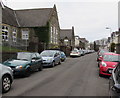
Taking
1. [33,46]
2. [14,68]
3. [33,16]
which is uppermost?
[33,16]

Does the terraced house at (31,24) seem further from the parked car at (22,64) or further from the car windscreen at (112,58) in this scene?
the car windscreen at (112,58)

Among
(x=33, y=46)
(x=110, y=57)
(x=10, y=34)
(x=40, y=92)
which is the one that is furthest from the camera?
(x=10, y=34)

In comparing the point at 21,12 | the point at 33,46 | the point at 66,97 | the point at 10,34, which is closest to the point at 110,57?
the point at 66,97

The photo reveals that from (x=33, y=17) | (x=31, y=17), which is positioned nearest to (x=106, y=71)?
(x=33, y=17)

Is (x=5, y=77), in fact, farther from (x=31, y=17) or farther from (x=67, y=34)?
(x=67, y=34)

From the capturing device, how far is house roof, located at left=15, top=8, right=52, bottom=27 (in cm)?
3374

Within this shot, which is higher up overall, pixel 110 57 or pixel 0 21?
pixel 0 21

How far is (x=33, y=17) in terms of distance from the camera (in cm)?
3562

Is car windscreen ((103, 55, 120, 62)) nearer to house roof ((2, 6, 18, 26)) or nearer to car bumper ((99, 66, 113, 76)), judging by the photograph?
car bumper ((99, 66, 113, 76))

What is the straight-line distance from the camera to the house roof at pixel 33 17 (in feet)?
111

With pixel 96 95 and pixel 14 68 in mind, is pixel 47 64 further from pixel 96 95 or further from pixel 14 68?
pixel 96 95

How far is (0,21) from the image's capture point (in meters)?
24.7

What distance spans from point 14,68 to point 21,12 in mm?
31981

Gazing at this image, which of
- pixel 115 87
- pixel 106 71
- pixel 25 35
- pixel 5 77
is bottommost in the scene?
pixel 106 71
